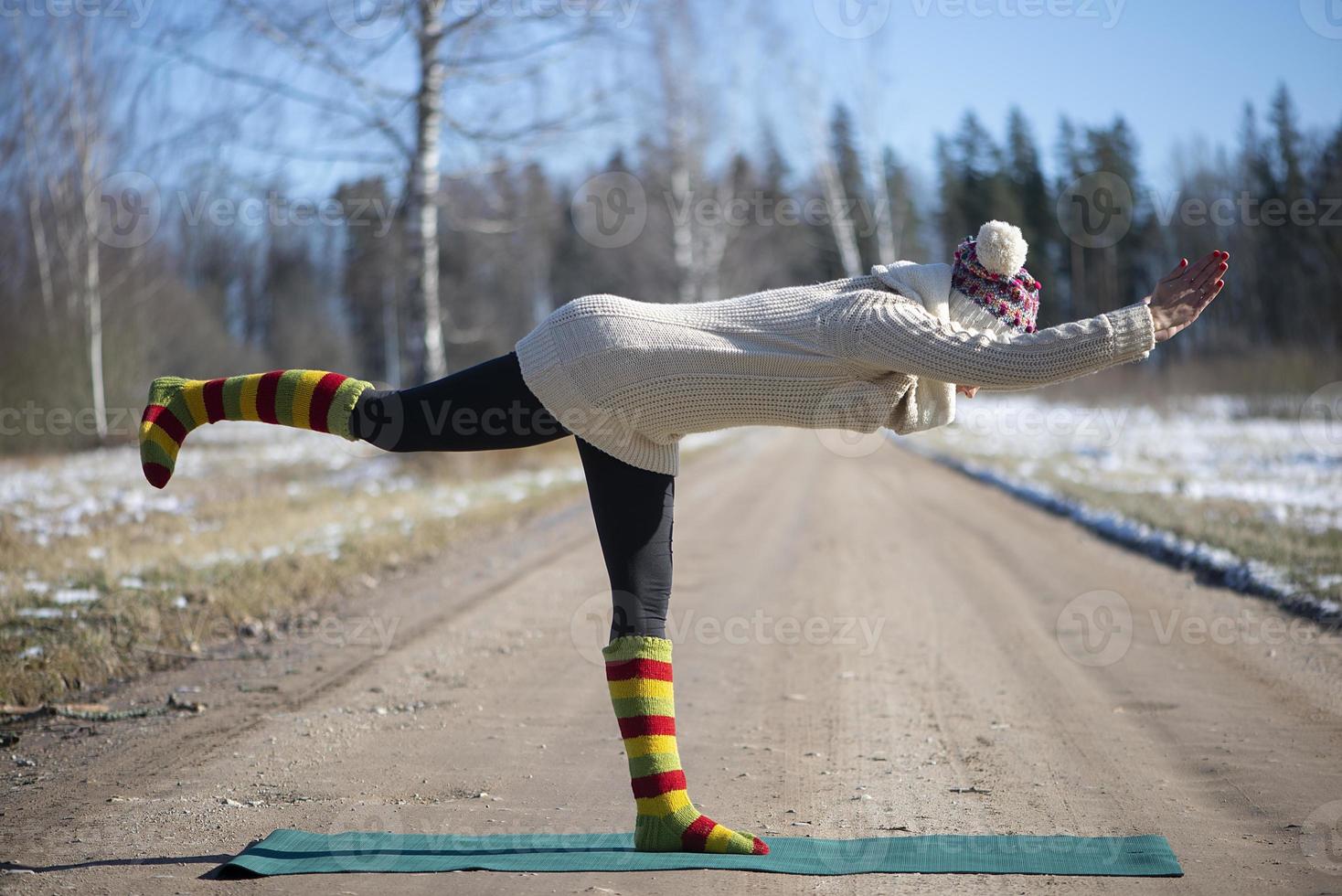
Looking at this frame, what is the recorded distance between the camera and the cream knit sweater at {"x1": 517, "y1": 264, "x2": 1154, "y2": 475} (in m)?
2.44

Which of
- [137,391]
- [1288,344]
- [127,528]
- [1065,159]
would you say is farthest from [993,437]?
[1065,159]

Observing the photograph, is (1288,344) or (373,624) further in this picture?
(1288,344)

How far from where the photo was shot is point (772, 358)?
8.43 feet

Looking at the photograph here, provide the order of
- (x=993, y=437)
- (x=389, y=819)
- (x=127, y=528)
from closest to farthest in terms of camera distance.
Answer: (x=389, y=819), (x=127, y=528), (x=993, y=437)

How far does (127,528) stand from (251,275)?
48.3 m

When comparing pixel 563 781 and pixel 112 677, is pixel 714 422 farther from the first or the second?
pixel 112 677

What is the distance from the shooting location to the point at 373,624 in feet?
18.6

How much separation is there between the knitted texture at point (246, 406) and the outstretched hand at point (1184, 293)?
1.94m
